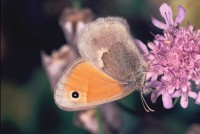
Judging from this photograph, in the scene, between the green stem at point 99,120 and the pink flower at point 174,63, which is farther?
the green stem at point 99,120

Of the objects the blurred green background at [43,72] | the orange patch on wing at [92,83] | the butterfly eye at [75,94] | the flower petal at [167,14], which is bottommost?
the blurred green background at [43,72]

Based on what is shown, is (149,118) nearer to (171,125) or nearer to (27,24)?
(171,125)

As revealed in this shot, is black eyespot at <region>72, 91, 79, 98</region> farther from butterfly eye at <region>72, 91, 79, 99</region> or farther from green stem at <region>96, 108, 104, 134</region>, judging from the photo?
green stem at <region>96, 108, 104, 134</region>

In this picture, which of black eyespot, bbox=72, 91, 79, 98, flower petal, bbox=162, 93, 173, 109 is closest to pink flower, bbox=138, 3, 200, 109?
flower petal, bbox=162, 93, 173, 109

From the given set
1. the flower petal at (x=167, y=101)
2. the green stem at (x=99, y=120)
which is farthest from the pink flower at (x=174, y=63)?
the green stem at (x=99, y=120)

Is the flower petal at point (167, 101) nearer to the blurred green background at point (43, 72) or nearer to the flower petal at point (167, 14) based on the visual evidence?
the flower petal at point (167, 14)

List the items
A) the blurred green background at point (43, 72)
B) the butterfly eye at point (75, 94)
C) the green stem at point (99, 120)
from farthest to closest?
the blurred green background at point (43, 72), the green stem at point (99, 120), the butterfly eye at point (75, 94)

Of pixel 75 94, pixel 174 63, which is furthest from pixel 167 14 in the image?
pixel 75 94
